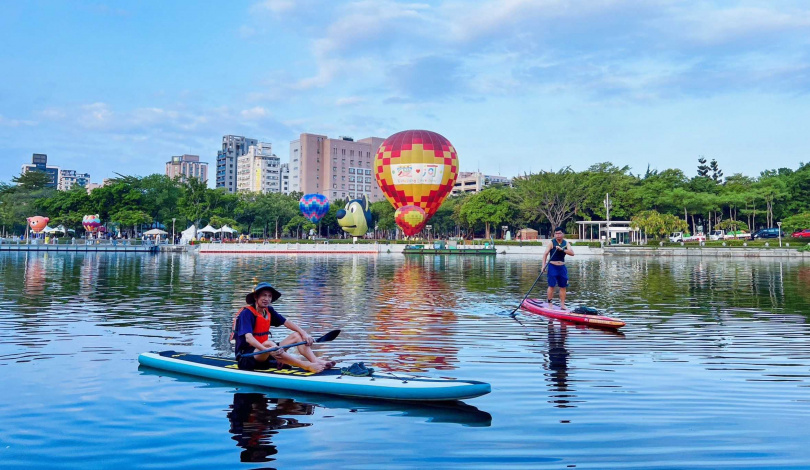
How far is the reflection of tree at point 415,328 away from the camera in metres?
10.8

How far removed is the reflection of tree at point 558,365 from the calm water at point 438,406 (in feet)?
0.13

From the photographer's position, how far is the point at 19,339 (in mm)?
12922

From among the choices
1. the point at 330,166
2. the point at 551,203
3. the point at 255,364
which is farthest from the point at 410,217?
the point at 330,166

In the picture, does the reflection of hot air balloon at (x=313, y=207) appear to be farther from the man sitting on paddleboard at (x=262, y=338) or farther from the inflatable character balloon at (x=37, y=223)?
the man sitting on paddleboard at (x=262, y=338)

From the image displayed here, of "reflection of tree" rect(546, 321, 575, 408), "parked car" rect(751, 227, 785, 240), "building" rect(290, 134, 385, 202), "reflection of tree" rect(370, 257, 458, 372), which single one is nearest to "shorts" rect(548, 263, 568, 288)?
"reflection of tree" rect(546, 321, 575, 408)

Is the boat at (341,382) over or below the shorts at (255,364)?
below

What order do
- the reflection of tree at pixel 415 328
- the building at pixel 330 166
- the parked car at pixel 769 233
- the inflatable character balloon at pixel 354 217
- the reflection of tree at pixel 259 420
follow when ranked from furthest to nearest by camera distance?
the building at pixel 330 166 < the inflatable character balloon at pixel 354 217 < the parked car at pixel 769 233 < the reflection of tree at pixel 415 328 < the reflection of tree at pixel 259 420

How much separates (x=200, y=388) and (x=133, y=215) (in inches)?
3143

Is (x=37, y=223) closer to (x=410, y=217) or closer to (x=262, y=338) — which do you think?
(x=410, y=217)

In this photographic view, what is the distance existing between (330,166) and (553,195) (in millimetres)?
104850

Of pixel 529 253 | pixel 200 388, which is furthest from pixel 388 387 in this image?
pixel 529 253

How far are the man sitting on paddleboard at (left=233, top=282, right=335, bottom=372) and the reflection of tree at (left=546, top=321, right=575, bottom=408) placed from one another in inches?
127

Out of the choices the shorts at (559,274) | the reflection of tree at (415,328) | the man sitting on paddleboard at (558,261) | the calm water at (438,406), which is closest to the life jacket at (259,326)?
the calm water at (438,406)

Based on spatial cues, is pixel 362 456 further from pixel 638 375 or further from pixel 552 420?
pixel 638 375
